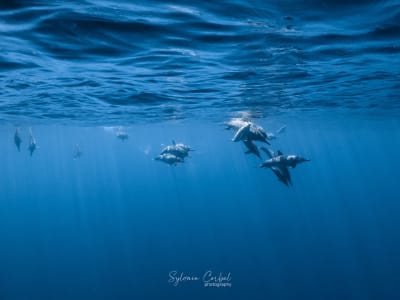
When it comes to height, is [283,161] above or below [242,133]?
below

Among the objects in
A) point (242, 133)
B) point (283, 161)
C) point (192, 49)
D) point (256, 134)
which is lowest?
point (283, 161)

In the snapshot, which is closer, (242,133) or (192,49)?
(242,133)

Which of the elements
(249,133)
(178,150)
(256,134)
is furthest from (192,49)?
(178,150)

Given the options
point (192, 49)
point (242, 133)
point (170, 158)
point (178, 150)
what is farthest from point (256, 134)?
point (170, 158)

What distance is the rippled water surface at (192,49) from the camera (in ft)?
A: 26.1

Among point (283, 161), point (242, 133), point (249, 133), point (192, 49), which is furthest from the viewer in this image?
Result: point (192, 49)

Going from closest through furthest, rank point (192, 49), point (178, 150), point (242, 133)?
point (242, 133)
point (192, 49)
point (178, 150)

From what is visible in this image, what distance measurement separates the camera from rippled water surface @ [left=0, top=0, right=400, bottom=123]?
7.96m

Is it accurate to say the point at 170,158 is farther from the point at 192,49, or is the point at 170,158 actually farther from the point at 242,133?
the point at 242,133

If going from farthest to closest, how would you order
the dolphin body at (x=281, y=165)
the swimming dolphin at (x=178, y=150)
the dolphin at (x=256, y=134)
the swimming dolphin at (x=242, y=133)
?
the swimming dolphin at (x=178, y=150) → the dolphin body at (x=281, y=165) → the dolphin at (x=256, y=134) → the swimming dolphin at (x=242, y=133)

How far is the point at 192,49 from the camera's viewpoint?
11.0 metres

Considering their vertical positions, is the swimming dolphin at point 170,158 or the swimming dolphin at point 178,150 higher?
the swimming dolphin at point 178,150

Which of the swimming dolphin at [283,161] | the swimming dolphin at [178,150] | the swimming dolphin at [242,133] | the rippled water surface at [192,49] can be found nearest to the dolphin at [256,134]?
the swimming dolphin at [242,133]

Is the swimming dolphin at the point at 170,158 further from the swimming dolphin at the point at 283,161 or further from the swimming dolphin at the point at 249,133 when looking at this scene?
the swimming dolphin at the point at 283,161
